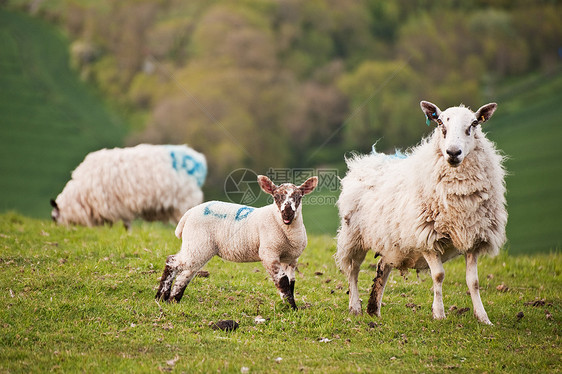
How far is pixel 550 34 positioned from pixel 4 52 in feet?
152

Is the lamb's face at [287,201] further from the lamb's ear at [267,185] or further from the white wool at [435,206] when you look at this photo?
the white wool at [435,206]

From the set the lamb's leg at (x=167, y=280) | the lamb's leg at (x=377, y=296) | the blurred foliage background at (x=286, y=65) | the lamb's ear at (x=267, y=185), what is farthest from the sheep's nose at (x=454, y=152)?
the blurred foliage background at (x=286, y=65)

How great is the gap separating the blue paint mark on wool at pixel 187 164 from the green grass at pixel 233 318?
3.21 meters

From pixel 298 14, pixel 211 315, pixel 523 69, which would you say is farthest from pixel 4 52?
pixel 211 315

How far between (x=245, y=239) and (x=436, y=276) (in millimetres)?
2360

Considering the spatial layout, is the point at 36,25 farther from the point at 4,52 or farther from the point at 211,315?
the point at 211,315

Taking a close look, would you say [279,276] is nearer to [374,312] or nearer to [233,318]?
[233,318]

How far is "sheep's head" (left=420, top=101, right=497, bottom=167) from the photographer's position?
7.13m

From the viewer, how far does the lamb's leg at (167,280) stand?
734cm

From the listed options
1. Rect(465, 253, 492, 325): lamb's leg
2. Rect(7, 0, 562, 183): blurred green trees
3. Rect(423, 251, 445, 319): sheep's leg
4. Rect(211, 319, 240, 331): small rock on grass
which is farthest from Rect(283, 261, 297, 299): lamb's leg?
Rect(7, 0, 562, 183): blurred green trees

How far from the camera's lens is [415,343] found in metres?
6.58

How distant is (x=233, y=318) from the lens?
714 centimetres

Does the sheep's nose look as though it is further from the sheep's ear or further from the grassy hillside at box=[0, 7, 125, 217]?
the grassy hillside at box=[0, 7, 125, 217]

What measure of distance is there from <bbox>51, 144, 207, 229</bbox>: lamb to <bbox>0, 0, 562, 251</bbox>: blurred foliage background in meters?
18.3
